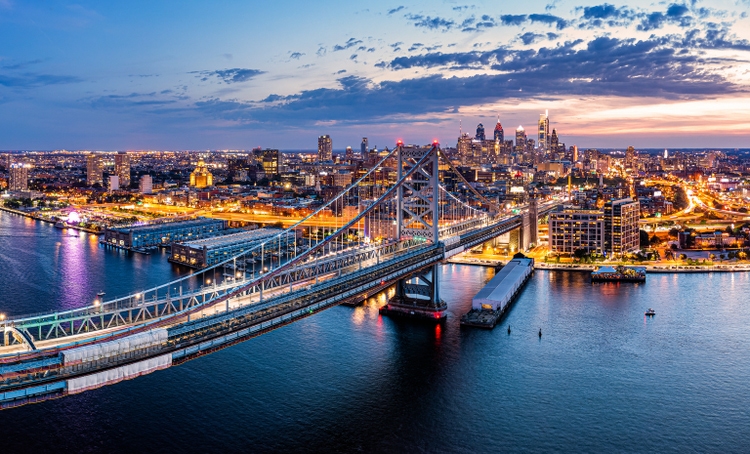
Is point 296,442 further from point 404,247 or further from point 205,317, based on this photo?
point 404,247

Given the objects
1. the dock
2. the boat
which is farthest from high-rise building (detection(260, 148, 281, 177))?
the boat

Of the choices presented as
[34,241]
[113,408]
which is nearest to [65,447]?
[113,408]

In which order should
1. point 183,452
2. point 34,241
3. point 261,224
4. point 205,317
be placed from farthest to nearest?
point 261,224, point 34,241, point 205,317, point 183,452

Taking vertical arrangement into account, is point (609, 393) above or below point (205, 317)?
below

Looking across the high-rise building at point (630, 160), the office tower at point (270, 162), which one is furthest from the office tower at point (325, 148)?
the high-rise building at point (630, 160)

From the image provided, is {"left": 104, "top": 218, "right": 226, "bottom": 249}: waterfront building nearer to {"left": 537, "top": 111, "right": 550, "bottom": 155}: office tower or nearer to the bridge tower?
the bridge tower
